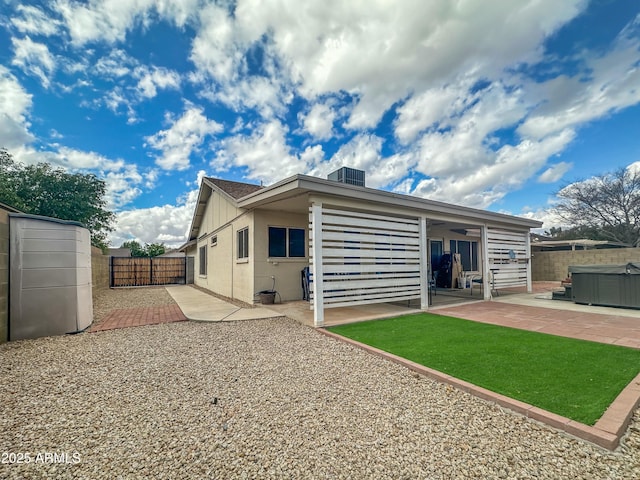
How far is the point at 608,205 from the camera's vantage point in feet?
64.5

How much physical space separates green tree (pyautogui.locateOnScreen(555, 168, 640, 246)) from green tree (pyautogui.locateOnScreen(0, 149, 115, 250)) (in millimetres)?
31807

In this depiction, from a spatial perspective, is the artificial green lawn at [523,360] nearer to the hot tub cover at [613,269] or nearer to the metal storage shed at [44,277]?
the hot tub cover at [613,269]

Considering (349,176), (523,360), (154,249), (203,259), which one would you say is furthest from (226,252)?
(154,249)

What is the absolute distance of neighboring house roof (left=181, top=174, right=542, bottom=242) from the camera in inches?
238

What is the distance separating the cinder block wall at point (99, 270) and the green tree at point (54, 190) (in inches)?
105

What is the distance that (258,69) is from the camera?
30.9 feet

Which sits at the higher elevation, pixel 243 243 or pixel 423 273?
pixel 243 243

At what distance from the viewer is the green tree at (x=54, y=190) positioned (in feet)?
54.2

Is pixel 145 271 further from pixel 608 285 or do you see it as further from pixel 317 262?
pixel 608 285

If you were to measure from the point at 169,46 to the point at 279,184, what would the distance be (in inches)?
225

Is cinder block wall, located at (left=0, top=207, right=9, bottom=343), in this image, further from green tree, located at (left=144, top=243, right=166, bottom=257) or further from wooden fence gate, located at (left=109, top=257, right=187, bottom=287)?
green tree, located at (left=144, top=243, right=166, bottom=257)

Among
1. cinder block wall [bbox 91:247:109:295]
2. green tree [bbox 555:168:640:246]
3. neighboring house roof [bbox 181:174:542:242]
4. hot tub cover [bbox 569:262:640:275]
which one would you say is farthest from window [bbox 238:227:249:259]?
green tree [bbox 555:168:640:246]

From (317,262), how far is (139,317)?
16.5ft

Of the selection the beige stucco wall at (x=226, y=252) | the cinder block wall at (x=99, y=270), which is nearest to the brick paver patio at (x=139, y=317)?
the beige stucco wall at (x=226, y=252)
